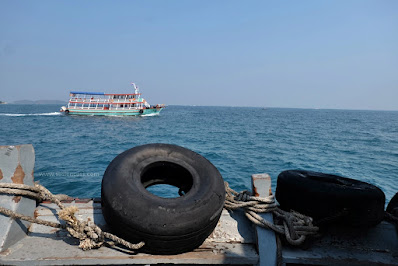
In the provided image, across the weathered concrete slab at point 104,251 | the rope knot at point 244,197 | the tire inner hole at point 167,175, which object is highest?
the tire inner hole at point 167,175

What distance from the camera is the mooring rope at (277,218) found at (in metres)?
2.33

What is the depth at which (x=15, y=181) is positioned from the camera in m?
2.36

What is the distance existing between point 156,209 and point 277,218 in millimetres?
1310

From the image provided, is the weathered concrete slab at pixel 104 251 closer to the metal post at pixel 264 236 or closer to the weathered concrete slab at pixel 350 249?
the metal post at pixel 264 236

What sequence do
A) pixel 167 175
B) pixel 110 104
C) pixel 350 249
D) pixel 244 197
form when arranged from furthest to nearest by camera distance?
pixel 110 104
pixel 167 175
pixel 244 197
pixel 350 249

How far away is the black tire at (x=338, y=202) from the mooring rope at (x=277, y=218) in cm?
13

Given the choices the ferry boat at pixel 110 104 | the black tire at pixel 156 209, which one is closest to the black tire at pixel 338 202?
the black tire at pixel 156 209

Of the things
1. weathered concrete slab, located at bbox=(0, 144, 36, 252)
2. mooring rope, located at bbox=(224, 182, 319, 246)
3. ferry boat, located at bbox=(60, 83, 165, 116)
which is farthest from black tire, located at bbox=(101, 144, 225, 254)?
ferry boat, located at bbox=(60, 83, 165, 116)

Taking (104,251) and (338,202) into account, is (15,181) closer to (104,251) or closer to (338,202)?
(104,251)

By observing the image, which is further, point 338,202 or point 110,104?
point 110,104

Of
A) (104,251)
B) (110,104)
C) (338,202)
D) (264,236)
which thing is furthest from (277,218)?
(110,104)

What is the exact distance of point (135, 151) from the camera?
8.62ft

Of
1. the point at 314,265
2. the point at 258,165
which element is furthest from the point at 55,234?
the point at 258,165

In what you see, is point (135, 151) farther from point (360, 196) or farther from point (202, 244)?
point (360, 196)
